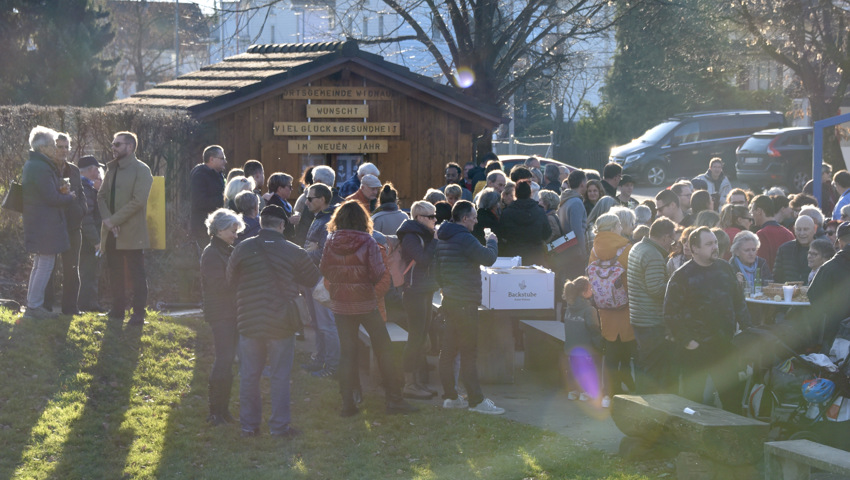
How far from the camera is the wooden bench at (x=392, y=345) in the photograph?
984 centimetres

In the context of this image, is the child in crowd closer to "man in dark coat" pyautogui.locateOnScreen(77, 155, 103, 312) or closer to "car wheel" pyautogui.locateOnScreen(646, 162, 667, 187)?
"man in dark coat" pyautogui.locateOnScreen(77, 155, 103, 312)

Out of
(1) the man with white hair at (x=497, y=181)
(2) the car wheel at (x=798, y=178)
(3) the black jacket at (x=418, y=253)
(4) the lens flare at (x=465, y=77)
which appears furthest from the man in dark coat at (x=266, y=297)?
(2) the car wheel at (x=798, y=178)

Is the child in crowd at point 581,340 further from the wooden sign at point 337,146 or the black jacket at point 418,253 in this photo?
the wooden sign at point 337,146

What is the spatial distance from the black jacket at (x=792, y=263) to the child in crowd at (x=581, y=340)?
1.88m

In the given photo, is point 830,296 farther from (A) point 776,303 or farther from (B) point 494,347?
(B) point 494,347

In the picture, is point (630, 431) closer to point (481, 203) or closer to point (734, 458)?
point (734, 458)

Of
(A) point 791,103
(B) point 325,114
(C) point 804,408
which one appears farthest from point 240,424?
(A) point 791,103

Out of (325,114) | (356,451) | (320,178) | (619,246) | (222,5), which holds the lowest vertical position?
(356,451)

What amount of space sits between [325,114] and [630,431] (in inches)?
376

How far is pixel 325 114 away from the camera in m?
16.1

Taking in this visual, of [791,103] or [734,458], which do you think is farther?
[791,103]

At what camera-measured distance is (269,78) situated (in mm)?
15383

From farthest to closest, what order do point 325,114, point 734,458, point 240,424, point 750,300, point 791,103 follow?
point 791,103
point 325,114
point 750,300
point 240,424
point 734,458

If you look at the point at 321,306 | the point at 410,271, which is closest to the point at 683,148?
the point at 321,306
